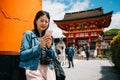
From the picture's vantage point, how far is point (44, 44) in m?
2.43

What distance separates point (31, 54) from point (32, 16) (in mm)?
878

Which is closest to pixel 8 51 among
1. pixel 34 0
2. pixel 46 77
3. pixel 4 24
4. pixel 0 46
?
pixel 0 46

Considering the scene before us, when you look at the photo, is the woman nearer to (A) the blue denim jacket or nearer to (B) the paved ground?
(A) the blue denim jacket

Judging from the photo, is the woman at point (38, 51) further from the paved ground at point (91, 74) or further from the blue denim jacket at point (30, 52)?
the paved ground at point (91, 74)

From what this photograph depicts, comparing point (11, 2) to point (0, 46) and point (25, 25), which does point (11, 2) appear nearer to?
point (25, 25)

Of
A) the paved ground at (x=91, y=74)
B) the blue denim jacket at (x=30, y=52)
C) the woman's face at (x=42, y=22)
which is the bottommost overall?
the paved ground at (x=91, y=74)

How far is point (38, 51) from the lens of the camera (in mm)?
2475

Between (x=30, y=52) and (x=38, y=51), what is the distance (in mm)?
83

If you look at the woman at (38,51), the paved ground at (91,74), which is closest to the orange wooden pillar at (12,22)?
the woman at (38,51)

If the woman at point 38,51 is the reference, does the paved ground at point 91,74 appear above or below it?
below

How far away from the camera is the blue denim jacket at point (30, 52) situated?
8.13 ft

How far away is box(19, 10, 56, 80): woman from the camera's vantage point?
2473mm

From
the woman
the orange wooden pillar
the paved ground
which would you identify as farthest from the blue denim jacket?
the paved ground

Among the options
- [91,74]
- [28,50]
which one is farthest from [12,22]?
[91,74]
